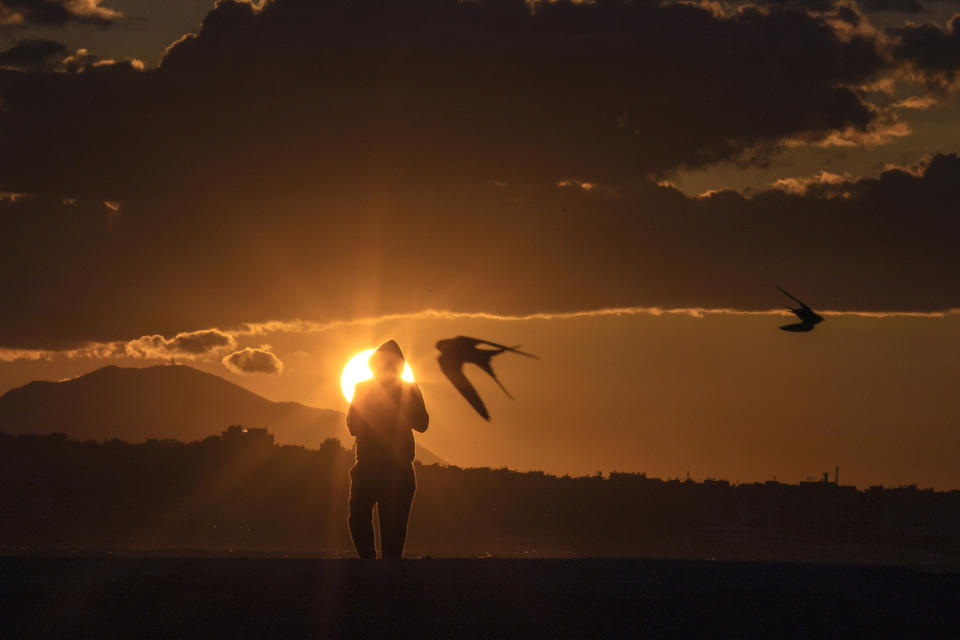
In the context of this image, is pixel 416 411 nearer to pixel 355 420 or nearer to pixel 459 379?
pixel 355 420

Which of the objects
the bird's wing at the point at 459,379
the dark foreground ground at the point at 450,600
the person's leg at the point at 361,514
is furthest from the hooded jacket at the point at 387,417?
the dark foreground ground at the point at 450,600

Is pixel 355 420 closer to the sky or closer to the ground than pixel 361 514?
closer to the sky

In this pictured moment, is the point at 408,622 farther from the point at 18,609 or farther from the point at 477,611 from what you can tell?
the point at 18,609

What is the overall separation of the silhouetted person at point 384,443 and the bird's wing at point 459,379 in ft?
4.45

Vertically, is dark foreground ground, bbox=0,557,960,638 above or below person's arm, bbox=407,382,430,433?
below

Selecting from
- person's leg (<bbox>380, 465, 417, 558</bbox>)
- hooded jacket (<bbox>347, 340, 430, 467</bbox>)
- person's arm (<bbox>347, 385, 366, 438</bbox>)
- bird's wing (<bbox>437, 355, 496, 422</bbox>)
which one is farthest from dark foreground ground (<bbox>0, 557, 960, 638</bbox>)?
person's arm (<bbox>347, 385, 366, 438</bbox>)

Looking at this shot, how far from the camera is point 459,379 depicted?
19922 millimetres

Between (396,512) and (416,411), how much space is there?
1334mm

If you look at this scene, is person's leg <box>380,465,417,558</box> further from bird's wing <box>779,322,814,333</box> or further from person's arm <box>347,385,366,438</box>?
bird's wing <box>779,322,814,333</box>

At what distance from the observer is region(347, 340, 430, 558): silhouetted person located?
21328 millimetres

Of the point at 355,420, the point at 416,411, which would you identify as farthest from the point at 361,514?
the point at 416,411

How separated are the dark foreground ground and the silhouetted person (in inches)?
112

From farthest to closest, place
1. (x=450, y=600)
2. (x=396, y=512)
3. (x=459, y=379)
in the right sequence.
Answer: (x=396, y=512)
(x=459, y=379)
(x=450, y=600)

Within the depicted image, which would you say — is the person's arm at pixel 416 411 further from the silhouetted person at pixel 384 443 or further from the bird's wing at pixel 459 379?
the bird's wing at pixel 459 379
